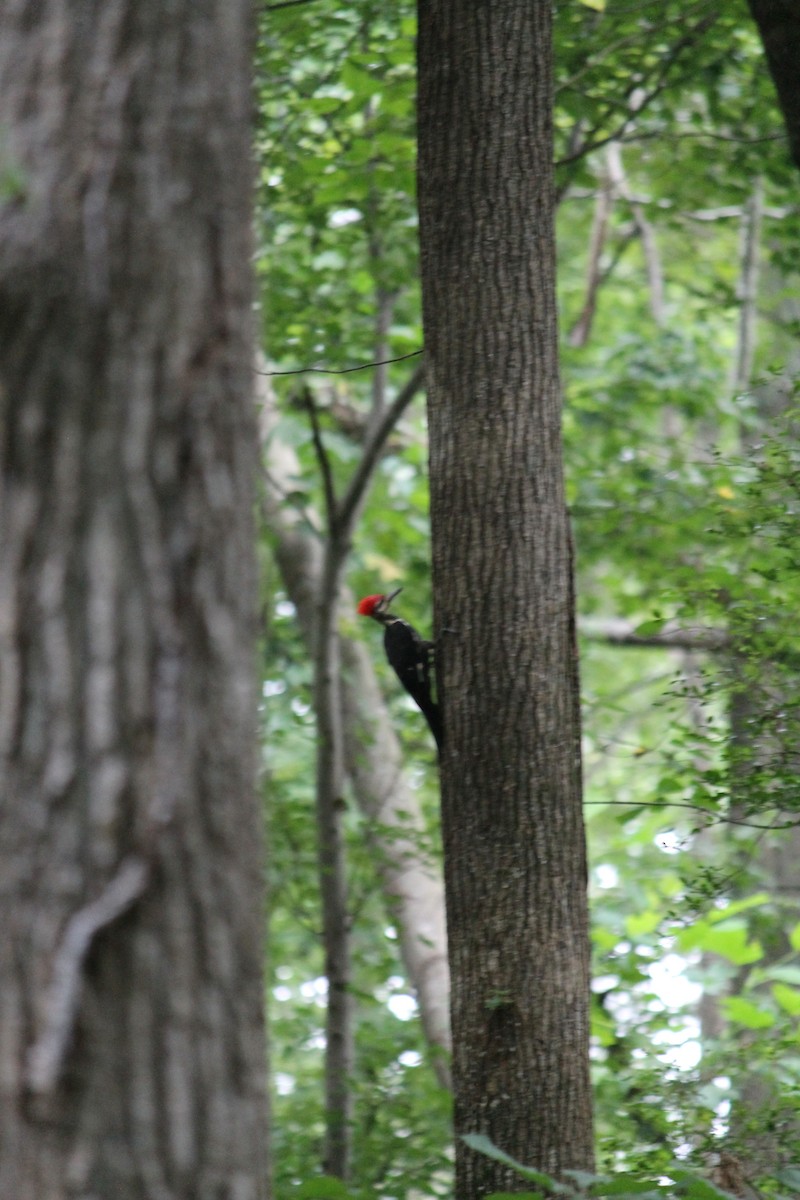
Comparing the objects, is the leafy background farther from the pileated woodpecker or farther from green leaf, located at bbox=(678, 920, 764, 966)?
the pileated woodpecker

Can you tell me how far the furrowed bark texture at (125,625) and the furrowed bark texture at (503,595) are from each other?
158cm

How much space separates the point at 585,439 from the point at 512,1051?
22.8ft

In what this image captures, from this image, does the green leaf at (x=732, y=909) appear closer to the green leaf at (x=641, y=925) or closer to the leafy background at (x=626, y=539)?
the leafy background at (x=626, y=539)

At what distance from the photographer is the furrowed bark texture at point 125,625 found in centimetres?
167

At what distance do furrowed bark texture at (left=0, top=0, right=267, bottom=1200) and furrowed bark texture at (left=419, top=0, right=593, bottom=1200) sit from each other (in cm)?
158

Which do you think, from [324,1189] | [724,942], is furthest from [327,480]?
[324,1189]

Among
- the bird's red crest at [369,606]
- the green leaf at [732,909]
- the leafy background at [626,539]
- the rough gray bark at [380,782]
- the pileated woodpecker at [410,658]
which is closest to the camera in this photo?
the leafy background at [626,539]

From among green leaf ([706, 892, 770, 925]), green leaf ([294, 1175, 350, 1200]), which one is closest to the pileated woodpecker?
green leaf ([706, 892, 770, 925])

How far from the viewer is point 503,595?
11.2 feet

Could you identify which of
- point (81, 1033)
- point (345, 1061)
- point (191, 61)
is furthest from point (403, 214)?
point (81, 1033)

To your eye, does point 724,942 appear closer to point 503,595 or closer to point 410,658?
point 410,658

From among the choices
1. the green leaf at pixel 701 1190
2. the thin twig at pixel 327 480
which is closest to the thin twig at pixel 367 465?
the thin twig at pixel 327 480

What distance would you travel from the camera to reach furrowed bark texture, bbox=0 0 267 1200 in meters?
1.67

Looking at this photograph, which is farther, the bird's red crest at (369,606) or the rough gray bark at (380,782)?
the rough gray bark at (380,782)
